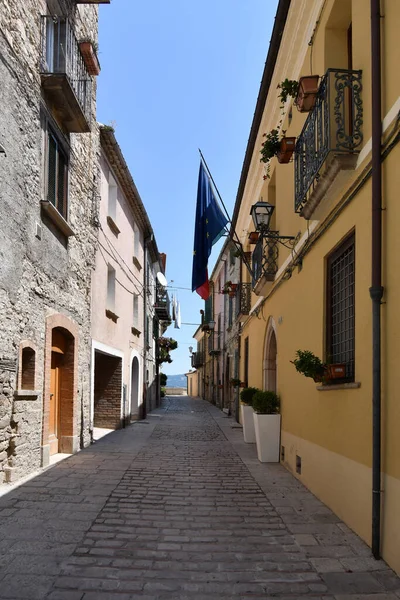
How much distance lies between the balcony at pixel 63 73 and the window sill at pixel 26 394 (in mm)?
4501

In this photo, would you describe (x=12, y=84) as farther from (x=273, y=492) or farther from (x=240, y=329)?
(x=240, y=329)

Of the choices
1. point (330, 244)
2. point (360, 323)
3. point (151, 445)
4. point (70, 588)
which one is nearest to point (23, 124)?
point (330, 244)

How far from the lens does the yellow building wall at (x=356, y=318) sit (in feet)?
13.7

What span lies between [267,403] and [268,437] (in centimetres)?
58

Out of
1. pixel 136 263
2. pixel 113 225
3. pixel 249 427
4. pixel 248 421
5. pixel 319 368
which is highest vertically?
pixel 113 225

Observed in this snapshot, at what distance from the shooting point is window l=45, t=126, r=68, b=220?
26.5ft

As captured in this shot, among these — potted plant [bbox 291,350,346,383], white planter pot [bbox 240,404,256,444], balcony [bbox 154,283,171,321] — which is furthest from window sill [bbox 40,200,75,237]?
balcony [bbox 154,283,171,321]

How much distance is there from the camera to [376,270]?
4.39 metres

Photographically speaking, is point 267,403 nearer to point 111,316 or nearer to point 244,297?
point 111,316

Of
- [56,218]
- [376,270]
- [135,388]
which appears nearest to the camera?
[376,270]

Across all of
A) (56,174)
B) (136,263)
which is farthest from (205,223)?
(136,263)

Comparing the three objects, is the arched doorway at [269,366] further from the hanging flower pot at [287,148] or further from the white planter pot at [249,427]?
the hanging flower pot at [287,148]

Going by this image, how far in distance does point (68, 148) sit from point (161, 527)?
666 centimetres

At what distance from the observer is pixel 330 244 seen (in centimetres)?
614
